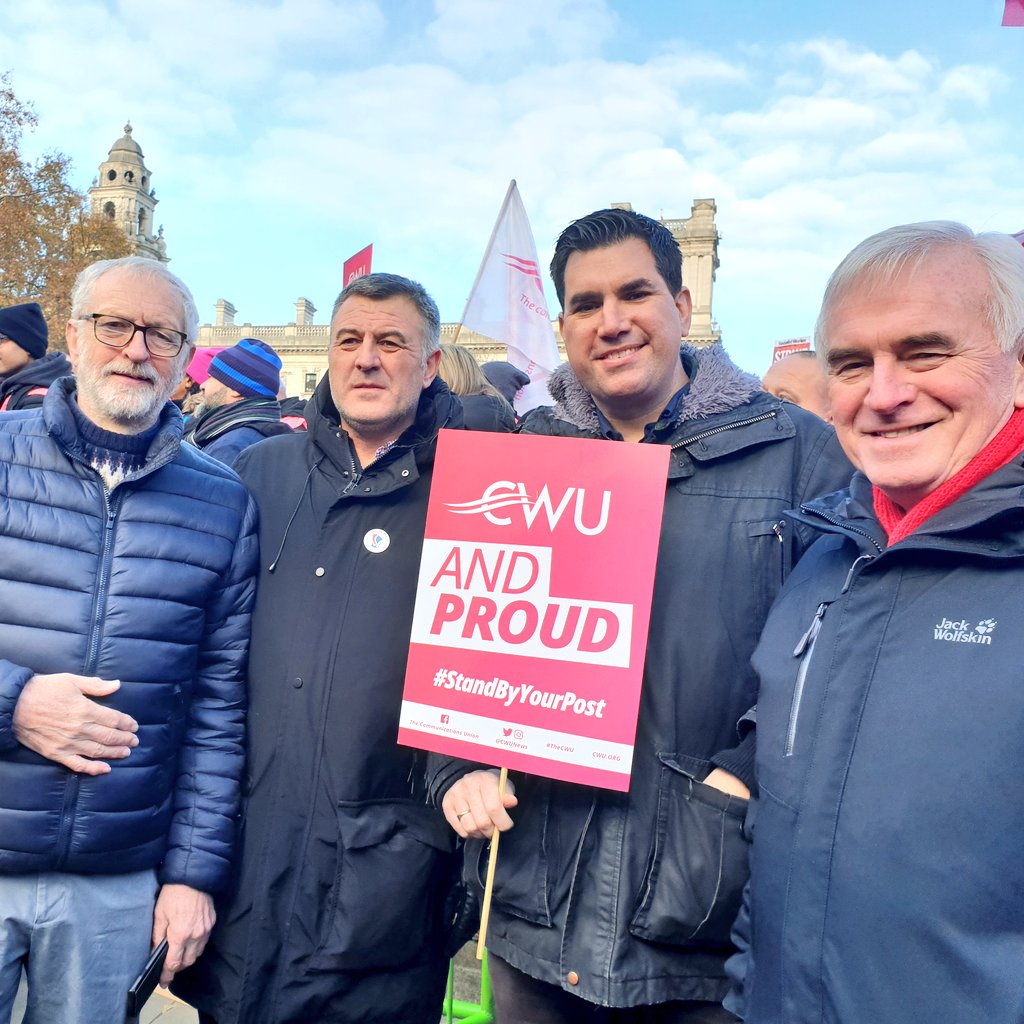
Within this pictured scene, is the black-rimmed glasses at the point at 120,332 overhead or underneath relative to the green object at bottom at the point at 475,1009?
overhead

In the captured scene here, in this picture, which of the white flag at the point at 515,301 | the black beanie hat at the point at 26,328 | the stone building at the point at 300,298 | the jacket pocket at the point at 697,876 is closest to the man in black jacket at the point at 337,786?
the jacket pocket at the point at 697,876

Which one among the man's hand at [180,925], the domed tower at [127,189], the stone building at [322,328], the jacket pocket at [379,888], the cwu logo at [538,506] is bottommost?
the man's hand at [180,925]

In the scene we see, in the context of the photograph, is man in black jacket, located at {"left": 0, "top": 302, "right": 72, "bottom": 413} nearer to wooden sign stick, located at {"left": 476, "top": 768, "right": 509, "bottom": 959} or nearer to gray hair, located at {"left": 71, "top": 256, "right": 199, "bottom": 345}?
gray hair, located at {"left": 71, "top": 256, "right": 199, "bottom": 345}

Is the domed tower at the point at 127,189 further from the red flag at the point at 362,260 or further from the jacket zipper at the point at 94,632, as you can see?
the jacket zipper at the point at 94,632

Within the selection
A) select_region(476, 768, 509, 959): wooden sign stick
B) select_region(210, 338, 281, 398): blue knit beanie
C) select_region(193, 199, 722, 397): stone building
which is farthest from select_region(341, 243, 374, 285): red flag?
select_region(193, 199, 722, 397): stone building

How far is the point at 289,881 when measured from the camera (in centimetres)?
206

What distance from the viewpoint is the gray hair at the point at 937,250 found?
134 centimetres

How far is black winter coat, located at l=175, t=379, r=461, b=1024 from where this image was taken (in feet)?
6.62

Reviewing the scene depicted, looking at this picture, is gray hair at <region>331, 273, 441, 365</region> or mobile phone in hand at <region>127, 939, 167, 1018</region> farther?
gray hair at <region>331, 273, 441, 365</region>

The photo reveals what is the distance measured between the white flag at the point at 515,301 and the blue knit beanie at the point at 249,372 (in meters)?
2.20

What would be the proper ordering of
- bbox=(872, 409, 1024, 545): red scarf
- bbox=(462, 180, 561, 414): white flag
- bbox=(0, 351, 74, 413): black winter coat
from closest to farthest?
1. bbox=(872, 409, 1024, 545): red scarf
2. bbox=(0, 351, 74, 413): black winter coat
3. bbox=(462, 180, 561, 414): white flag

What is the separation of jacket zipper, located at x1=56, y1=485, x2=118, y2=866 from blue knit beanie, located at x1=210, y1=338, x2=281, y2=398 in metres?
2.48

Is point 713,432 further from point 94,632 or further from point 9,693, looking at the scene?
point 9,693

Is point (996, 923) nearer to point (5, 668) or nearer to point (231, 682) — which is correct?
point (231, 682)
